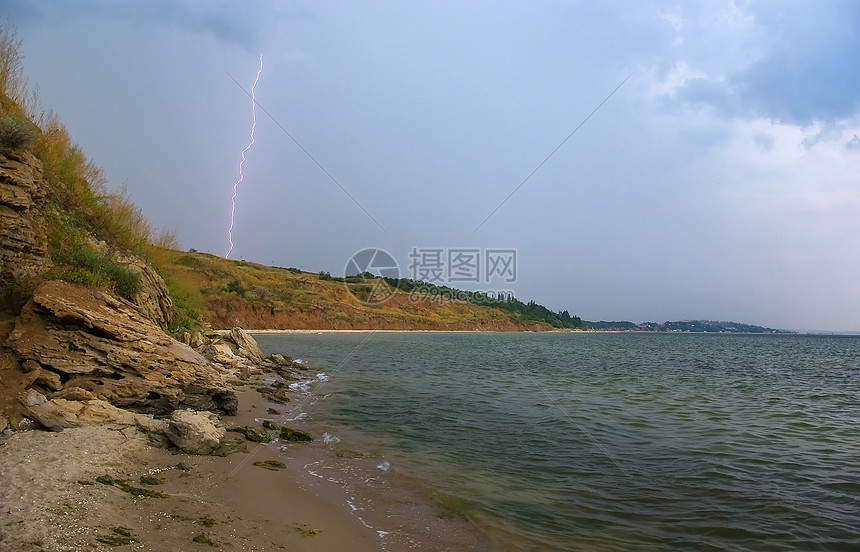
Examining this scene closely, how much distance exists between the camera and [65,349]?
777 cm

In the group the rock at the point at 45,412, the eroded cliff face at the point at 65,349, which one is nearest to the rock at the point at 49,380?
the eroded cliff face at the point at 65,349

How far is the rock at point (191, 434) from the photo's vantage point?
7.17 metres

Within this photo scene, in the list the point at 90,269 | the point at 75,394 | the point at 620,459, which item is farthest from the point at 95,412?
the point at 620,459

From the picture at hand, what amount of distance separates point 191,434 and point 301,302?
70.8 metres

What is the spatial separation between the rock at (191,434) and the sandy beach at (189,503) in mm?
219

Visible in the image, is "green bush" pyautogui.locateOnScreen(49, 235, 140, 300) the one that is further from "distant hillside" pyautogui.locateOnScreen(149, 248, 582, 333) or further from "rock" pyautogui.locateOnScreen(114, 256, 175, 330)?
"distant hillside" pyautogui.locateOnScreen(149, 248, 582, 333)

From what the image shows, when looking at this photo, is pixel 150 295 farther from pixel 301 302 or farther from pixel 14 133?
pixel 301 302

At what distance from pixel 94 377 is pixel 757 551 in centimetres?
993

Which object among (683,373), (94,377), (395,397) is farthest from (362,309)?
(94,377)

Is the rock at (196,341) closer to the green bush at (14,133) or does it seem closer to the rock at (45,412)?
the green bush at (14,133)

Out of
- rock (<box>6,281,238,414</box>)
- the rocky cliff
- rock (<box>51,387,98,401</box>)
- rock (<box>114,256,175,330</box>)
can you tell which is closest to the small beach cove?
the rocky cliff

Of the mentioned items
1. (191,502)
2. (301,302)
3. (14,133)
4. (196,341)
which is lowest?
(191,502)

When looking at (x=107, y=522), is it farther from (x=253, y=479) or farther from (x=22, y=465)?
(x=253, y=479)

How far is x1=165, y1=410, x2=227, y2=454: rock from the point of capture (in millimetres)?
7168
